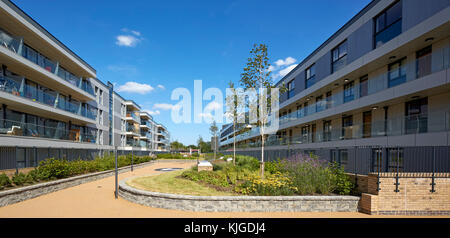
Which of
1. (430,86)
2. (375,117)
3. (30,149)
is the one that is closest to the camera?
(430,86)

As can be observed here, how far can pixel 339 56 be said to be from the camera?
67.7 ft

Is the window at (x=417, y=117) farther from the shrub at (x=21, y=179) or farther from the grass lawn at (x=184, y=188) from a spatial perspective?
the shrub at (x=21, y=179)

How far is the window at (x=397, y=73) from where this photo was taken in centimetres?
1413

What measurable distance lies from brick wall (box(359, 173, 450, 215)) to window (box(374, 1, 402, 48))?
11190 mm

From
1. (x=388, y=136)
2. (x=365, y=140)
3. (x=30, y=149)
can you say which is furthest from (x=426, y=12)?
(x=30, y=149)

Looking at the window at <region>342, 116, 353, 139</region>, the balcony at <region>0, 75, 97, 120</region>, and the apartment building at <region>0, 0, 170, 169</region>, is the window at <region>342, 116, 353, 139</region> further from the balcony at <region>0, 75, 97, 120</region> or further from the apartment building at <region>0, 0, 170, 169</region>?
the balcony at <region>0, 75, 97, 120</region>

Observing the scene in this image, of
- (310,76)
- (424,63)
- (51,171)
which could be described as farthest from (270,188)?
(310,76)

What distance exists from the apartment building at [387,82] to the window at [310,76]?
2.32 ft

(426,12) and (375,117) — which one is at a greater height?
(426,12)

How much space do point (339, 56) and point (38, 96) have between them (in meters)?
26.4

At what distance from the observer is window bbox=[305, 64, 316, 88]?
2487cm

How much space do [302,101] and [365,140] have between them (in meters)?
12.5
